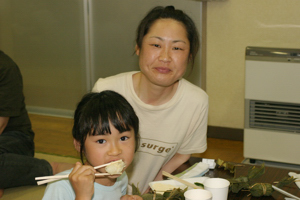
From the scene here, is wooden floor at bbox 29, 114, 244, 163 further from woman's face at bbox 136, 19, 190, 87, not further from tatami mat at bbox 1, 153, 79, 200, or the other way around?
woman's face at bbox 136, 19, 190, 87

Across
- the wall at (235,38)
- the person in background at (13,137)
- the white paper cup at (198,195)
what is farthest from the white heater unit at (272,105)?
the white paper cup at (198,195)

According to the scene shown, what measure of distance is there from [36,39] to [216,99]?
71.0 inches

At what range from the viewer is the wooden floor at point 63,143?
125 inches

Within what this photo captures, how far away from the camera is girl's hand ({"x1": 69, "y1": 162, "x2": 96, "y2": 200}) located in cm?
113

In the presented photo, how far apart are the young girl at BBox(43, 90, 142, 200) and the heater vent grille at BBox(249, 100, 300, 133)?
170 centimetres

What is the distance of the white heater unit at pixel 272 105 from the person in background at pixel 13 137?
4.53ft

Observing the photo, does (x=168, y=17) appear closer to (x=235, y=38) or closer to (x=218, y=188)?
(x=218, y=188)

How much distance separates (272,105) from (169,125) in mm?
1258

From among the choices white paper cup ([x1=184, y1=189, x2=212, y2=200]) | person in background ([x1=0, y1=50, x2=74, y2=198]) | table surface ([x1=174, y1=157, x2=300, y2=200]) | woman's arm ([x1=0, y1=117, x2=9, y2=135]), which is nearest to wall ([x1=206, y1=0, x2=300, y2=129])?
person in background ([x1=0, y1=50, x2=74, y2=198])

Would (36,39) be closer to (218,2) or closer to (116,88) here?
(218,2)

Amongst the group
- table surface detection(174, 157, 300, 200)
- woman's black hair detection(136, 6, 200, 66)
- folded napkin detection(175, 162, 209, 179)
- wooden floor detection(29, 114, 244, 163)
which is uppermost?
woman's black hair detection(136, 6, 200, 66)

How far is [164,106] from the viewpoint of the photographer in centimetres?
181

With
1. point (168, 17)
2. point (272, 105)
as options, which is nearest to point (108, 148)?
point (168, 17)

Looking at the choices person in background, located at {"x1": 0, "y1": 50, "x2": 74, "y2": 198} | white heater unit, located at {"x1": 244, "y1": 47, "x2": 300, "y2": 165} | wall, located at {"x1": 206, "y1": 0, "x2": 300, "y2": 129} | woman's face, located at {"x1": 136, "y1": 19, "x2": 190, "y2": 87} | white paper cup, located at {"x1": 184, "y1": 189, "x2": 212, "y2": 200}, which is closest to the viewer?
white paper cup, located at {"x1": 184, "y1": 189, "x2": 212, "y2": 200}
